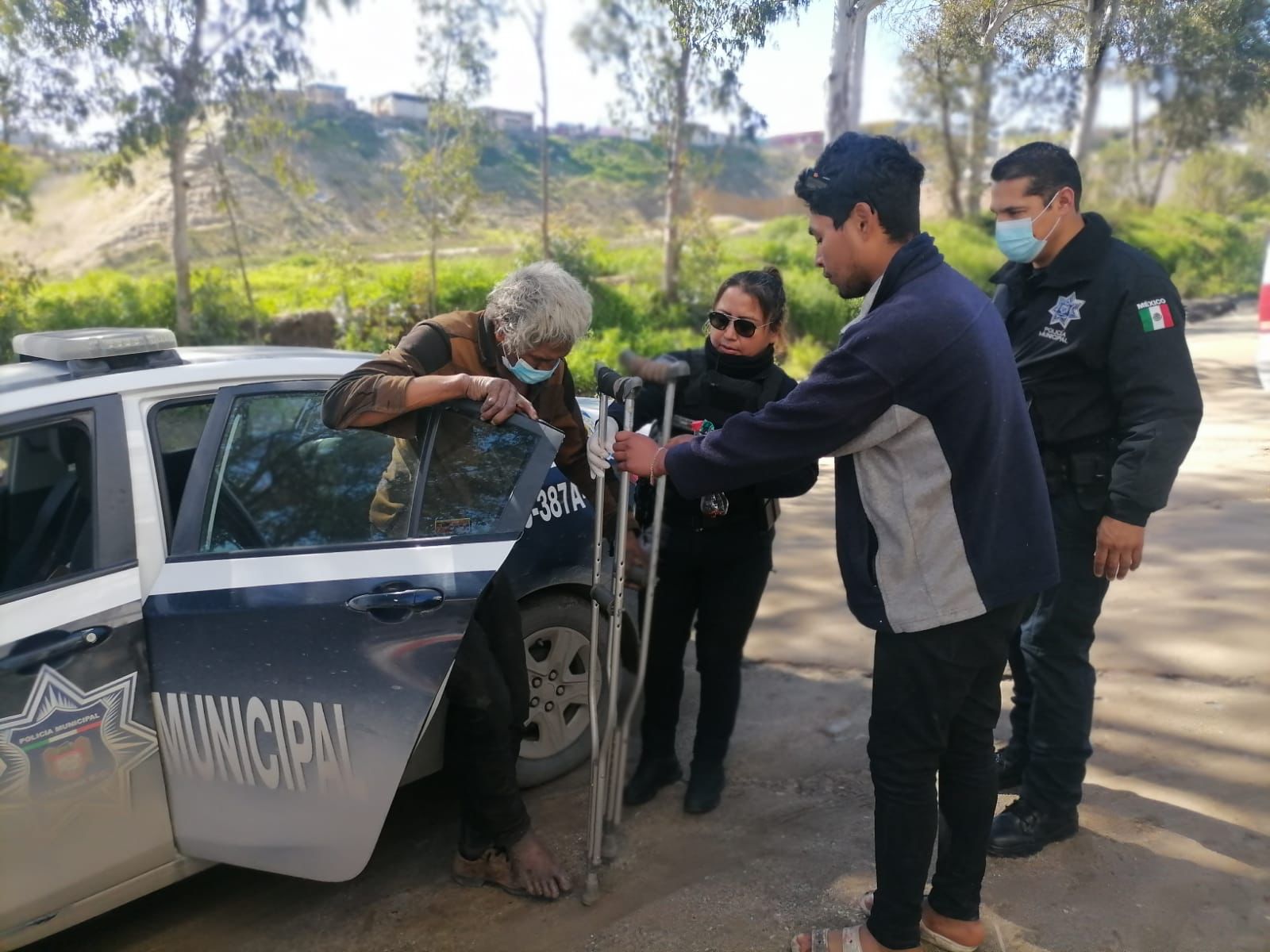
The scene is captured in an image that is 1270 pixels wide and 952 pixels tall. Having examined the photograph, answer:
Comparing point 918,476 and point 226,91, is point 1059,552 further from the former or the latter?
point 226,91

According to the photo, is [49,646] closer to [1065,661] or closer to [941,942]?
[941,942]

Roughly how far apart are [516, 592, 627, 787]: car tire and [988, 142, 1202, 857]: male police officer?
142cm

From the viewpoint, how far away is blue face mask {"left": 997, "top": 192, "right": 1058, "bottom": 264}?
2902 millimetres

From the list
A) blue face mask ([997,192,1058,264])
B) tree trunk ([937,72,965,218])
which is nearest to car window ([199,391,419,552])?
blue face mask ([997,192,1058,264])

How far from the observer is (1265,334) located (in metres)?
5.24

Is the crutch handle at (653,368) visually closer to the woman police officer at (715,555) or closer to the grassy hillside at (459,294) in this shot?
the woman police officer at (715,555)

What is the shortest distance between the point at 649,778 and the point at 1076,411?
1.84 metres

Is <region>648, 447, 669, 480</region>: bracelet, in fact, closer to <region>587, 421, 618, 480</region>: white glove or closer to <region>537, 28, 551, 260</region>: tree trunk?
<region>587, 421, 618, 480</region>: white glove

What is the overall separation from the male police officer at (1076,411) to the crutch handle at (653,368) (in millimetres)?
1056

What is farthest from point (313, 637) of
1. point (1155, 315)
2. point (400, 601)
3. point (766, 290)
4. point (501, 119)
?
point (501, 119)

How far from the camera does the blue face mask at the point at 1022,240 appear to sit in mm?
2902

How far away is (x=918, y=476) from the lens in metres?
2.20

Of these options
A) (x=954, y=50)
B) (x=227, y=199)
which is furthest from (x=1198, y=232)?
(x=954, y=50)

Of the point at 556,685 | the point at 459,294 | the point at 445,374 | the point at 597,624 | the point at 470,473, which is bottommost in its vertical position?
the point at 556,685
